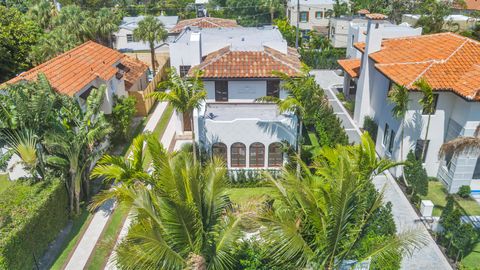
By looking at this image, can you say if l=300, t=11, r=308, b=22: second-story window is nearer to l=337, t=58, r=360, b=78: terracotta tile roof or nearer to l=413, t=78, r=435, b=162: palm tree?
l=337, t=58, r=360, b=78: terracotta tile roof

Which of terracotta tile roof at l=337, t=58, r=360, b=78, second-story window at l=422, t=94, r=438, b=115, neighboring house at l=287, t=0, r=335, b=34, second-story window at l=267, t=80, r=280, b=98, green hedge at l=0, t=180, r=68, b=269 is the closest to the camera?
green hedge at l=0, t=180, r=68, b=269

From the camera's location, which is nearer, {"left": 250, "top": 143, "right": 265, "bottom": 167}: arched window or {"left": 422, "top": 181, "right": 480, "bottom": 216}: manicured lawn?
{"left": 422, "top": 181, "right": 480, "bottom": 216}: manicured lawn

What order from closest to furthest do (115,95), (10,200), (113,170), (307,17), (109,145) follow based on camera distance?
(113,170)
(10,200)
(109,145)
(115,95)
(307,17)

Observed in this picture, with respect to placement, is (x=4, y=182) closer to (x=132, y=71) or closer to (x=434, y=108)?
(x=132, y=71)

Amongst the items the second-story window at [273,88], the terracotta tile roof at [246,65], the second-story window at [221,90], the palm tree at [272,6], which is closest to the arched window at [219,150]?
the second-story window at [221,90]

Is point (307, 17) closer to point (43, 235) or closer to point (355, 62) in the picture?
point (355, 62)

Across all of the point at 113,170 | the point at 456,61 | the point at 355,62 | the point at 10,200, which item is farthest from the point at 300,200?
the point at 355,62

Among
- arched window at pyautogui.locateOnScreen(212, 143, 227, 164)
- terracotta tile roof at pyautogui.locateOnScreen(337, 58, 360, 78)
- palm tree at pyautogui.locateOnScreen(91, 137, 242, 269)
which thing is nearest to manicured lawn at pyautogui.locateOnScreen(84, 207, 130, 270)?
palm tree at pyautogui.locateOnScreen(91, 137, 242, 269)
